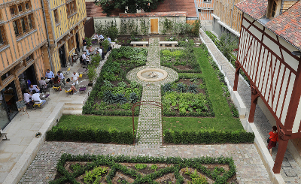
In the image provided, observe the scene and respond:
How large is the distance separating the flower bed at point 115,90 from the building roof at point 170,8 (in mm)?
10623

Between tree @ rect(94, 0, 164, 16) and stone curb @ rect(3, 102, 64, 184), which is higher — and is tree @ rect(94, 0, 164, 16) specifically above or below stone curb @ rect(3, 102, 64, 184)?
above

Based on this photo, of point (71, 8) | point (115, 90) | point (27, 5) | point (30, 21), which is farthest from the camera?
point (71, 8)

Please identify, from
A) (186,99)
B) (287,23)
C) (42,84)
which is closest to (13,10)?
(42,84)

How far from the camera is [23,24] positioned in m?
15.6

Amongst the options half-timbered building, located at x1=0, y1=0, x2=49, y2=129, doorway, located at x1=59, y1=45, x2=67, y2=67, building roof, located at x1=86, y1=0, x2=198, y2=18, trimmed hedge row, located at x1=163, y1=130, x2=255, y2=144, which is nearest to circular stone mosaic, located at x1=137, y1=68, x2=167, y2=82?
doorway, located at x1=59, y1=45, x2=67, y2=67

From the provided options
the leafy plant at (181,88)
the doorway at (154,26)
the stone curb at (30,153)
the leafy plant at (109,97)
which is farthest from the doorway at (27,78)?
the doorway at (154,26)

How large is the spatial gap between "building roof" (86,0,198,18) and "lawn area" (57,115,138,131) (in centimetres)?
2028

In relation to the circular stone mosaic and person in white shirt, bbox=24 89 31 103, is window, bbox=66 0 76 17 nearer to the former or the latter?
the circular stone mosaic

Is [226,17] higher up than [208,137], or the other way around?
[226,17]

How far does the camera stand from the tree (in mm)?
30594

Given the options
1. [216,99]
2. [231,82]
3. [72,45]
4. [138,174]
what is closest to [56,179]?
[138,174]

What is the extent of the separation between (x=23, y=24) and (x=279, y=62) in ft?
46.6

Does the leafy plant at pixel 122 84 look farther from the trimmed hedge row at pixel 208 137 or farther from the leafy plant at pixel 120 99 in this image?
the trimmed hedge row at pixel 208 137

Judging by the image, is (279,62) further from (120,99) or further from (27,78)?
(27,78)
